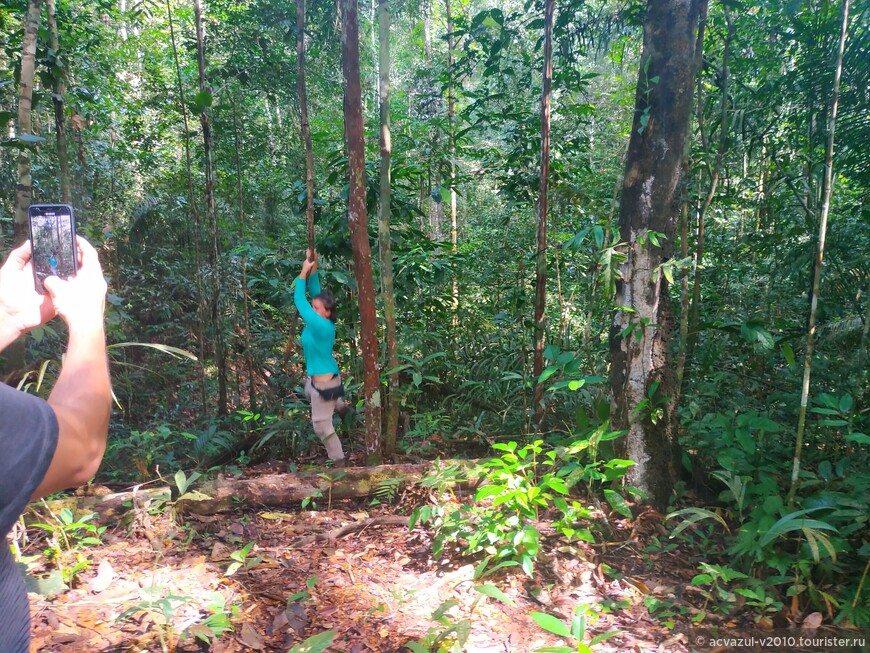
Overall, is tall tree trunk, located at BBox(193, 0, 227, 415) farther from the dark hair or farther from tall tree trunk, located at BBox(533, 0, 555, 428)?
tall tree trunk, located at BBox(533, 0, 555, 428)

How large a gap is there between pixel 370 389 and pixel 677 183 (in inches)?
107

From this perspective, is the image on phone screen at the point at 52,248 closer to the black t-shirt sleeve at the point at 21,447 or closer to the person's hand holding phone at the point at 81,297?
the person's hand holding phone at the point at 81,297

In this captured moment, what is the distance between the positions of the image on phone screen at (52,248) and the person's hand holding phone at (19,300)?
3cm

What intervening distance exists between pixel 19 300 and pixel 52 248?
0.45ft

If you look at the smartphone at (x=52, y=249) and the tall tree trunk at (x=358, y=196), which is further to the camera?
the tall tree trunk at (x=358, y=196)

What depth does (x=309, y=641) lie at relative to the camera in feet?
7.73

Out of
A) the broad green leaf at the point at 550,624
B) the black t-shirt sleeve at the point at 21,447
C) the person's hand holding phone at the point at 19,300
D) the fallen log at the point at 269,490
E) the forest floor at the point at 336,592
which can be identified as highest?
the person's hand holding phone at the point at 19,300

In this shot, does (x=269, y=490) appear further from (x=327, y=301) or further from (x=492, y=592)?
(x=492, y=592)

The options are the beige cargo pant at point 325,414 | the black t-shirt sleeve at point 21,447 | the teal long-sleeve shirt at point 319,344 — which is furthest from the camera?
the beige cargo pant at point 325,414

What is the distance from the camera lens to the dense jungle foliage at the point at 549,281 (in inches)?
137

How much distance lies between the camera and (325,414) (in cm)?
→ 483

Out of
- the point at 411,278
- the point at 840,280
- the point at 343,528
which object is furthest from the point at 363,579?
the point at 840,280

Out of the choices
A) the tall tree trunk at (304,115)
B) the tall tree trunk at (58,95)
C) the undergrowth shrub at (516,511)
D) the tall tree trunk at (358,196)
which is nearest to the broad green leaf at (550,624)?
the undergrowth shrub at (516,511)

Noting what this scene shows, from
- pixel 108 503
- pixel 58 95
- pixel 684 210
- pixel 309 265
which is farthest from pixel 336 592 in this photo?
pixel 58 95
